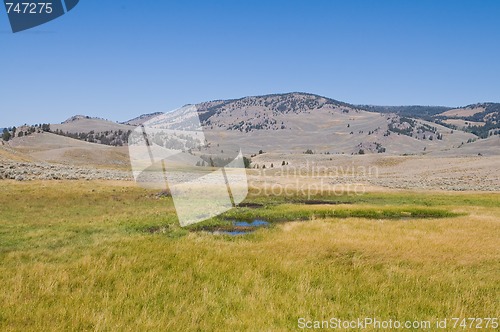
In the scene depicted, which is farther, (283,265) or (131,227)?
(131,227)

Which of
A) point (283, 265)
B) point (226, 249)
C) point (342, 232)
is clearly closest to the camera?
point (283, 265)

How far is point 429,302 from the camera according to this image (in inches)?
366

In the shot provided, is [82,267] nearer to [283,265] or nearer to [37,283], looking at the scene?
[37,283]

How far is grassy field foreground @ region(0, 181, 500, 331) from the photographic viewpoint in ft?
26.7

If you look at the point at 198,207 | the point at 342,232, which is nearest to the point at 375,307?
the point at 342,232

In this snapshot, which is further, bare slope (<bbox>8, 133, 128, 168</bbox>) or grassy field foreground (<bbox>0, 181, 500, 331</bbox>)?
bare slope (<bbox>8, 133, 128, 168</bbox>)

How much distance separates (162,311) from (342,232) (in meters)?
14.8

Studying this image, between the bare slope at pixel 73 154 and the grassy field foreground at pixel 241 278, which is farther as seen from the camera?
the bare slope at pixel 73 154

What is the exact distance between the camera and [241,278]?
10984 mm

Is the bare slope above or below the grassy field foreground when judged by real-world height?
above

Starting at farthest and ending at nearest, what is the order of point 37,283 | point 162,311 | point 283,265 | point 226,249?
point 226,249
point 283,265
point 37,283
point 162,311

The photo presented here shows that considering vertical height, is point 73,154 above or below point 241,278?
above

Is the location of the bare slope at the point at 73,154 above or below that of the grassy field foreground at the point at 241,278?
above

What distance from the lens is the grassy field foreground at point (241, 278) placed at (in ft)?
26.7
